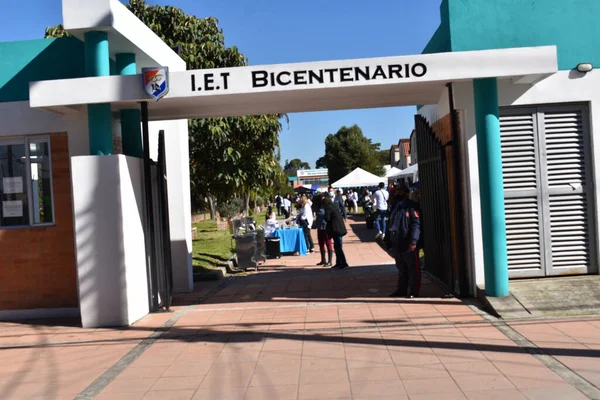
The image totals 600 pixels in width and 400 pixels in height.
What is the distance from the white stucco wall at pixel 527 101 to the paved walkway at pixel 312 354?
3.66 ft

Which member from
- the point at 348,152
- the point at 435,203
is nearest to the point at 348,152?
the point at 348,152

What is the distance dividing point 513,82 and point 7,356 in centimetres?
724

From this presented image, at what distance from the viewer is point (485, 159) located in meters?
8.88

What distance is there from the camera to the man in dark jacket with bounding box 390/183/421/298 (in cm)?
984

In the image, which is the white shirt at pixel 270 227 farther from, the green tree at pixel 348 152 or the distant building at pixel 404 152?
the green tree at pixel 348 152

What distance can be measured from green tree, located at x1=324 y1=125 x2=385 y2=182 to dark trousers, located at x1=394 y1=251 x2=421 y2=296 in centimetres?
6942

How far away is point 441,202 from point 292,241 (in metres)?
9.00

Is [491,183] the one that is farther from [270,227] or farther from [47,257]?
[270,227]

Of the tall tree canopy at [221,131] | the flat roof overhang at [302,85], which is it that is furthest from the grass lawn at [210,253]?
the flat roof overhang at [302,85]

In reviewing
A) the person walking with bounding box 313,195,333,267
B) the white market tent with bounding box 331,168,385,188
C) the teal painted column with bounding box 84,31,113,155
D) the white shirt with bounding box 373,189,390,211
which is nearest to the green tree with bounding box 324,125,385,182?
the white market tent with bounding box 331,168,385,188

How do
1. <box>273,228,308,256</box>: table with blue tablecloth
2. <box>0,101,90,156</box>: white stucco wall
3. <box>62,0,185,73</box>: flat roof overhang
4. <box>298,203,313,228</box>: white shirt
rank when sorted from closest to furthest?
<box>62,0,185,73</box>: flat roof overhang, <box>0,101,90,156</box>: white stucco wall, <box>273,228,308,256</box>: table with blue tablecloth, <box>298,203,313,228</box>: white shirt

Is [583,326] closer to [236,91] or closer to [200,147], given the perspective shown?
[236,91]

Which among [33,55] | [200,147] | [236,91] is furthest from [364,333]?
[200,147]

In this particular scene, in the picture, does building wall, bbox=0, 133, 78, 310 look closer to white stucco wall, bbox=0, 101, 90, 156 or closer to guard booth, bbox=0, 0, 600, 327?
guard booth, bbox=0, 0, 600, 327
